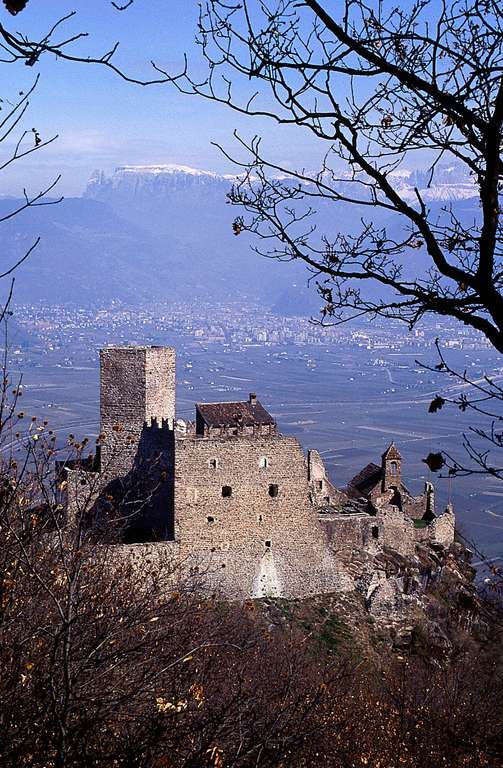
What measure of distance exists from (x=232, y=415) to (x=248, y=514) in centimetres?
628

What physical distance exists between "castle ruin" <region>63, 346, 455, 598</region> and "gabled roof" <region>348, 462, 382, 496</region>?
5.06m

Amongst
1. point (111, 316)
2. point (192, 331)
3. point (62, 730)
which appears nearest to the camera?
point (62, 730)

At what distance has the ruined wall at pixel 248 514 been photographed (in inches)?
995

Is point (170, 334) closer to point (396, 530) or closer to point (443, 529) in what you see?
point (443, 529)

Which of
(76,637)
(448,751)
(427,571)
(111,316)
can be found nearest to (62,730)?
(76,637)

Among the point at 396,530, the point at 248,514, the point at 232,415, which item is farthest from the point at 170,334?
the point at 248,514

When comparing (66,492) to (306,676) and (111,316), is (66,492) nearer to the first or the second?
(306,676)

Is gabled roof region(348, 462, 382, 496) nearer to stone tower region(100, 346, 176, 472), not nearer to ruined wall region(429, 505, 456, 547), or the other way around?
ruined wall region(429, 505, 456, 547)

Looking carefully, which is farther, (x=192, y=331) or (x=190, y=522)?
(x=192, y=331)

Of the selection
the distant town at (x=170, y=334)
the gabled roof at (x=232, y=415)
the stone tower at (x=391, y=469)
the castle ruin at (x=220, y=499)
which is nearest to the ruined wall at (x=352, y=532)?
the castle ruin at (x=220, y=499)

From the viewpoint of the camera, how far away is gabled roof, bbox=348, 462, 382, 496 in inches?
1357

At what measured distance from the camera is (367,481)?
3541 cm

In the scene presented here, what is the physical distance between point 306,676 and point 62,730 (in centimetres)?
1457

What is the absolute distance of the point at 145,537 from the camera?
87.3ft
